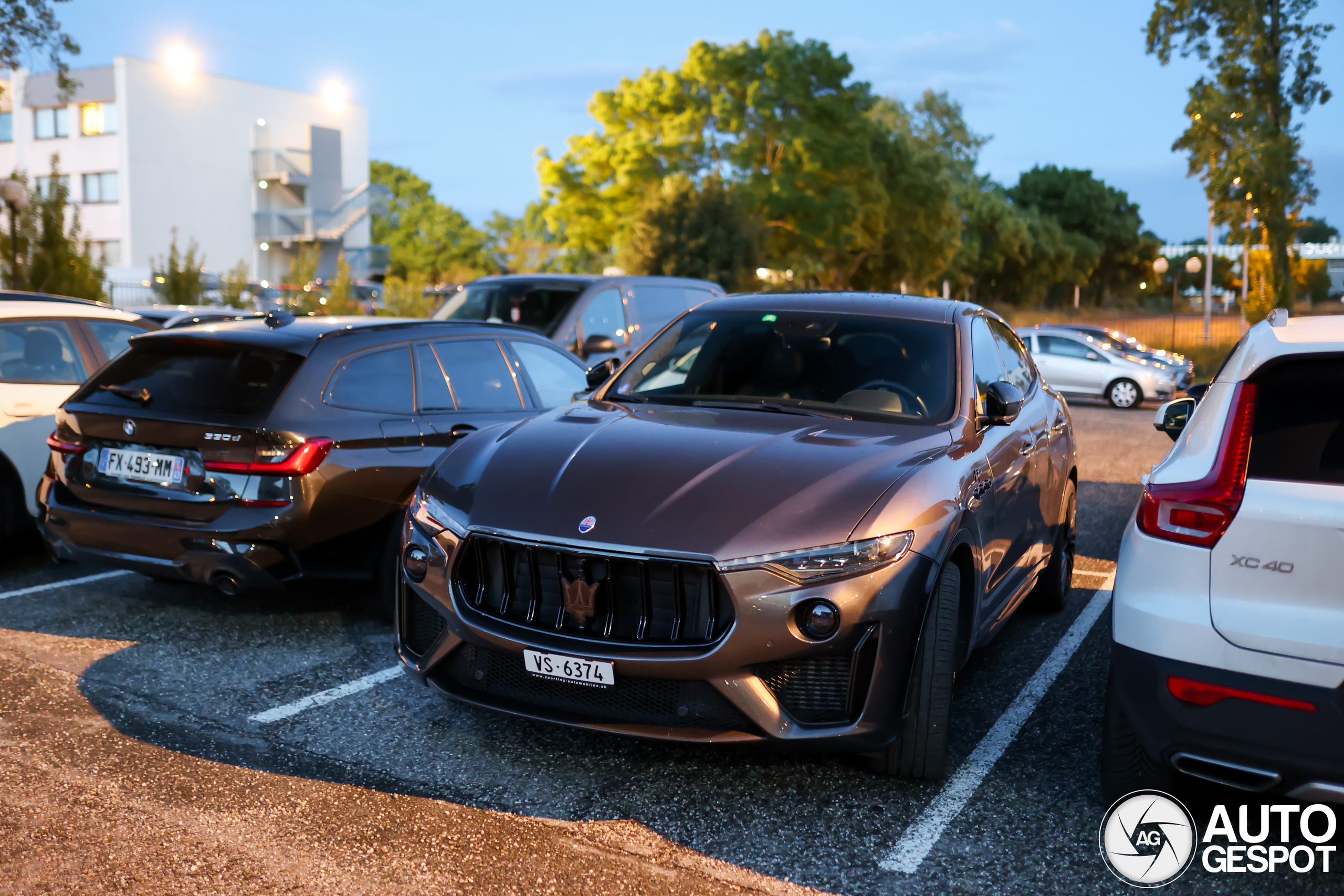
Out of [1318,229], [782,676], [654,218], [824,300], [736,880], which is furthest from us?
[1318,229]

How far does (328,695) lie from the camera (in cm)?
503

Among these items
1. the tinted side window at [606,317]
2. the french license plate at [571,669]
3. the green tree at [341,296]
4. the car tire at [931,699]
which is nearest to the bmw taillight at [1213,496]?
the car tire at [931,699]

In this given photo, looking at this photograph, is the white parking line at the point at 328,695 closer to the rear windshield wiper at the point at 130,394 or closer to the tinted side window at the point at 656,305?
the rear windshield wiper at the point at 130,394

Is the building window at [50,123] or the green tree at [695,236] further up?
the building window at [50,123]

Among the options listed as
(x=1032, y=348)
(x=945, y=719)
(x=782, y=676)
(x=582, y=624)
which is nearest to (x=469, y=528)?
(x=582, y=624)

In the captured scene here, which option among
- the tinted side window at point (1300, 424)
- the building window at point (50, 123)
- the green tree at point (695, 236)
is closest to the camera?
the tinted side window at point (1300, 424)

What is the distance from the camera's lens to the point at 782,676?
373 cm

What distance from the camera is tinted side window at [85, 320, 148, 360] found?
7723 millimetres

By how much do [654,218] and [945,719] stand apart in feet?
128

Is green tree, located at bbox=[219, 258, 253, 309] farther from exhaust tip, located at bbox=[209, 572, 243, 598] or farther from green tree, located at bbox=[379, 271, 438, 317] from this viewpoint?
exhaust tip, located at bbox=[209, 572, 243, 598]

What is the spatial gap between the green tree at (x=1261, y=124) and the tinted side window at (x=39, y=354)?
2856cm

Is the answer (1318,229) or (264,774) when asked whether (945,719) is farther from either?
(1318,229)

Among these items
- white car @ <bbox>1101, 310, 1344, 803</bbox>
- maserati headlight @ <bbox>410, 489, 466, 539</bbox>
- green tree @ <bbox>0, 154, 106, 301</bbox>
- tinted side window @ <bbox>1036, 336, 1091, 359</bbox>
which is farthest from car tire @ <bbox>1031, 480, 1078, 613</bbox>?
tinted side window @ <bbox>1036, 336, 1091, 359</bbox>

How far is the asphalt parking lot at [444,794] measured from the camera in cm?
351
